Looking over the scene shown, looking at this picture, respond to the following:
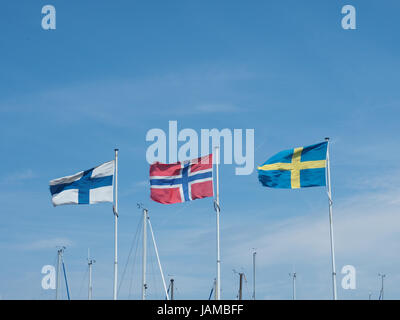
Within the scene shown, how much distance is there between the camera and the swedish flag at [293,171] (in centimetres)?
5284

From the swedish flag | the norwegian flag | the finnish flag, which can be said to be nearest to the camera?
the swedish flag

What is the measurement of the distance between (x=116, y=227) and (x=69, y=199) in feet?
15.5

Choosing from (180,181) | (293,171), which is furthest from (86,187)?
(293,171)

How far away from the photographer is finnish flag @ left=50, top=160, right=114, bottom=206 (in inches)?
2125

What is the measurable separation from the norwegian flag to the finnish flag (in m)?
3.82

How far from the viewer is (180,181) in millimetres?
54031

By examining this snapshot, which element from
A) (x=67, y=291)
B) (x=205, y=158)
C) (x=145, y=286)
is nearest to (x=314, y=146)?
(x=205, y=158)

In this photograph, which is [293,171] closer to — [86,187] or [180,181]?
[180,181]

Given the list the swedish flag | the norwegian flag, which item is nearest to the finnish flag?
the norwegian flag

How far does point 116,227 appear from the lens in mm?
56781

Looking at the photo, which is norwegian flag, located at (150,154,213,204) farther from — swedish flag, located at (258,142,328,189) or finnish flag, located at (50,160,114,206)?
swedish flag, located at (258,142,328,189)

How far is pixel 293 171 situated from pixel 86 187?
15274 millimetres
